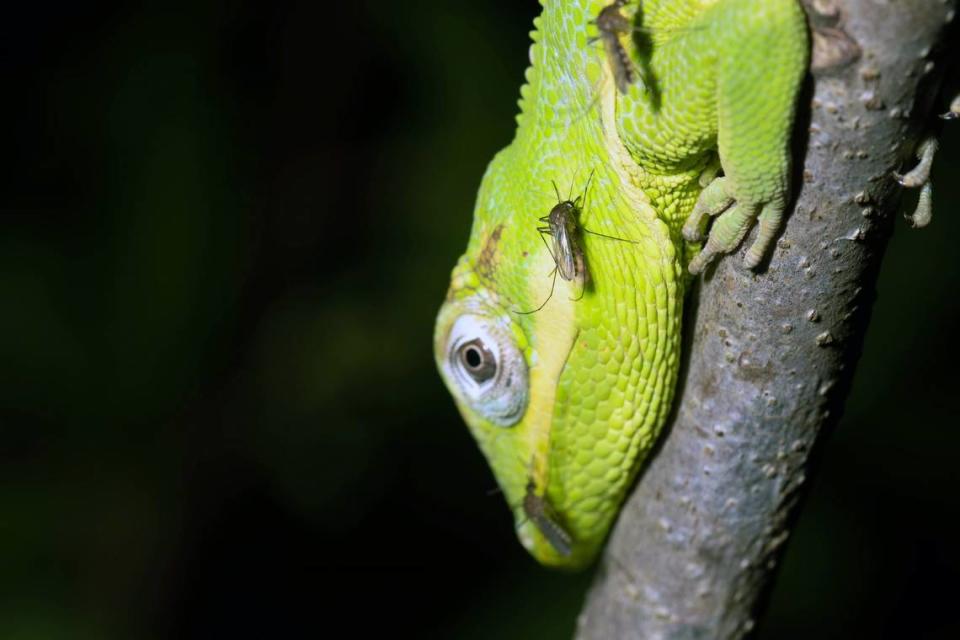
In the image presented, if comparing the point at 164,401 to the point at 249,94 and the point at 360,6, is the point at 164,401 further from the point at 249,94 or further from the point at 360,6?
the point at 360,6

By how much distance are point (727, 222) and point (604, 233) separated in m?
0.29

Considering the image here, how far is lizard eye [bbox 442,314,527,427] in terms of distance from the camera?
1755 mm

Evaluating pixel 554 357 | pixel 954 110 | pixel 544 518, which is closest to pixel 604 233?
pixel 554 357

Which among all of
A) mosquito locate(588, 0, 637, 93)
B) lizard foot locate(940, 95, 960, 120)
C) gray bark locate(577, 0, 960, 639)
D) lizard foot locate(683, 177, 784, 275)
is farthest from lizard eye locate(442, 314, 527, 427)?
lizard foot locate(940, 95, 960, 120)

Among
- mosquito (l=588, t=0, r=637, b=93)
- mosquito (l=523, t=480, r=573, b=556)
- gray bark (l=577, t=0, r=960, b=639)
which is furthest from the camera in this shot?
mosquito (l=523, t=480, r=573, b=556)

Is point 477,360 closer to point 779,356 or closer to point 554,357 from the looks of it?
point 554,357

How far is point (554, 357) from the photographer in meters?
1.67

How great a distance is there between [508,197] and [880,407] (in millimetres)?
1940

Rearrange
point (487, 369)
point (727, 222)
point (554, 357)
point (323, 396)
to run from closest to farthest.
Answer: point (727, 222)
point (554, 357)
point (487, 369)
point (323, 396)

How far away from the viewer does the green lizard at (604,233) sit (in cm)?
117

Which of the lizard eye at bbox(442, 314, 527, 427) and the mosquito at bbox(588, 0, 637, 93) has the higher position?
the mosquito at bbox(588, 0, 637, 93)

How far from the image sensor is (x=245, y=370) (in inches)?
119

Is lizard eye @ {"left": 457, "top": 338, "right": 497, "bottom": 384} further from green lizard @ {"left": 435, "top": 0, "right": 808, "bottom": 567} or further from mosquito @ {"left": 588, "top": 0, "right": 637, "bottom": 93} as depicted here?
mosquito @ {"left": 588, "top": 0, "right": 637, "bottom": 93}

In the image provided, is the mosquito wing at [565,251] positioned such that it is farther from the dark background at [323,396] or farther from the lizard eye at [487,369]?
the dark background at [323,396]
